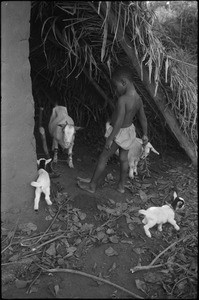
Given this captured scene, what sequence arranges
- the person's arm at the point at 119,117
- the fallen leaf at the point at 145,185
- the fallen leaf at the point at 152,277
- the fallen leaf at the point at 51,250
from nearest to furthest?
the fallen leaf at the point at 152,277 < the fallen leaf at the point at 51,250 < the person's arm at the point at 119,117 < the fallen leaf at the point at 145,185

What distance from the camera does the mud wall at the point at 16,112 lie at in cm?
284

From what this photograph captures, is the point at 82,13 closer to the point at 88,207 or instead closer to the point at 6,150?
the point at 6,150

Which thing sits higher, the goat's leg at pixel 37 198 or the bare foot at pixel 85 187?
the goat's leg at pixel 37 198

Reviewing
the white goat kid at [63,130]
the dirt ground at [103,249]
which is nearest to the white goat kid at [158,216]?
the dirt ground at [103,249]

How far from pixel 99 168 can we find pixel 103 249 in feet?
3.16

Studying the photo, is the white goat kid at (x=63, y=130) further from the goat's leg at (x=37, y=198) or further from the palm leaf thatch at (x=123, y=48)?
the goat's leg at (x=37, y=198)

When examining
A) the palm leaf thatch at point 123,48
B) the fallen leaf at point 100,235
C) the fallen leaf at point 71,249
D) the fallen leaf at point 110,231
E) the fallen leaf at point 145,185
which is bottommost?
the fallen leaf at point 71,249

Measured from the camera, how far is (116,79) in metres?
3.52

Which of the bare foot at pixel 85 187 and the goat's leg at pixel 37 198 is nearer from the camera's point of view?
the goat's leg at pixel 37 198

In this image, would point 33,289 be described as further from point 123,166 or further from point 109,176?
point 109,176

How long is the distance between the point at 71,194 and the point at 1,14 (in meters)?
1.99

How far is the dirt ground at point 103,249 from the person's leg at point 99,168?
81 millimetres

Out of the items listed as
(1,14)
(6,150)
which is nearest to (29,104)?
(6,150)

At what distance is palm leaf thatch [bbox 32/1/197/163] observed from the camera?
330 centimetres
